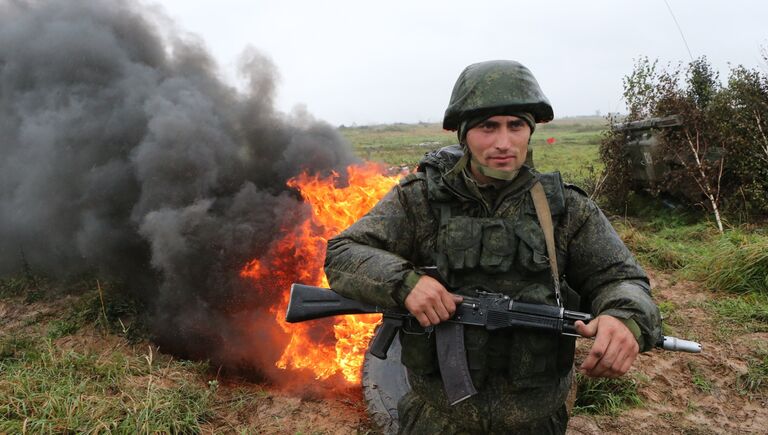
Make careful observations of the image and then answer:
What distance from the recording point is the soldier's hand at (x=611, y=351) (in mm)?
1515

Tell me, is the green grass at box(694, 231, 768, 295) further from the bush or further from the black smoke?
the black smoke

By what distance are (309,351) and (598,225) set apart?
3920mm

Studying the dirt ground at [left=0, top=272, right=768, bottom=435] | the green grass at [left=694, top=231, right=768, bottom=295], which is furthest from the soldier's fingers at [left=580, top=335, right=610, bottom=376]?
the green grass at [left=694, top=231, right=768, bottom=295]

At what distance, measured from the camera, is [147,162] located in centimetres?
680

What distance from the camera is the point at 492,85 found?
187cm

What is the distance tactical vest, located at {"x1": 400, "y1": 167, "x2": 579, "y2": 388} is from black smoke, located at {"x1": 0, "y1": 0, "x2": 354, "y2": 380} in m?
3.83

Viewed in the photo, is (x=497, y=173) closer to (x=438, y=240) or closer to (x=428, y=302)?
(x=438, y=240)

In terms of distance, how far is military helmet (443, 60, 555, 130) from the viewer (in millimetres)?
1854

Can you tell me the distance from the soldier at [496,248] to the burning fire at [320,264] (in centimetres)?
285

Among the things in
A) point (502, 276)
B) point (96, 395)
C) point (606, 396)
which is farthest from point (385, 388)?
point (502, 276)

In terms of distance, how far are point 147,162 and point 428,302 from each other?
6.33 meters

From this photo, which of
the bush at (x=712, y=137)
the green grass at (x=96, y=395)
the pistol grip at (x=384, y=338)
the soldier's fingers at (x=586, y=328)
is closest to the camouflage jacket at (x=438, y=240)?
the soldier's fingers at (x=586, y=328)

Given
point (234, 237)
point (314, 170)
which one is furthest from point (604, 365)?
point (314, 170)

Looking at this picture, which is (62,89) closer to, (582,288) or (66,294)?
(66,294)
